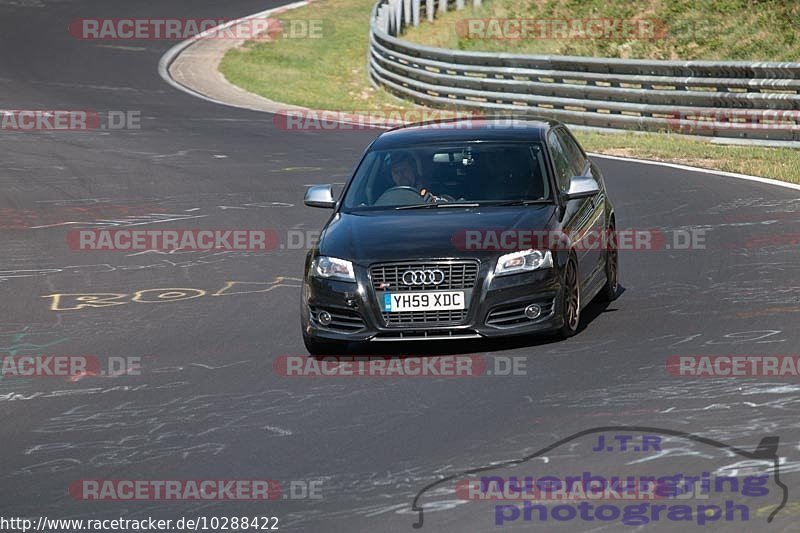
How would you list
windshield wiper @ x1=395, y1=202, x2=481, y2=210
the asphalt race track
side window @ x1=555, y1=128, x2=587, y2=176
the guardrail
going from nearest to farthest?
the asphalt race track
windshield wiper @ x1=395, y1=202, x2=481, y2=210
side window @ x1=555, y1=128, x2=587, y2=176
the guardrail

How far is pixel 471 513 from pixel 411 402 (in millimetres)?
2250

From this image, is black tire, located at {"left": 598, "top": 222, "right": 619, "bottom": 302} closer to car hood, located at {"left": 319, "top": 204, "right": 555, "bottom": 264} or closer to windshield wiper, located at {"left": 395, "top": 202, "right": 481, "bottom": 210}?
car hood, located at {"left": 319, "top": 204, "right": 555, "bottom": 264}

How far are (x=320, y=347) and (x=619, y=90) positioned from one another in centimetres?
1603

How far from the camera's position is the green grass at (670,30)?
32.8 metres

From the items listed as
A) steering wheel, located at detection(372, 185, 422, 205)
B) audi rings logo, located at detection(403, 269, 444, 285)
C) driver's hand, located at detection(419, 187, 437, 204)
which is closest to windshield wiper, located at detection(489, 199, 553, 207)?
driver's hand, located at detection(419, 187, 437, 204)

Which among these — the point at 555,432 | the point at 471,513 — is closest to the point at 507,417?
the point at 555,432

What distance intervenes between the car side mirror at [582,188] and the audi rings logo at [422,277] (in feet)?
4.87

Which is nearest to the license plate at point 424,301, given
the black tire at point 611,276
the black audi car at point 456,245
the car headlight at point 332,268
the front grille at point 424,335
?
the black audi car at point 456,245

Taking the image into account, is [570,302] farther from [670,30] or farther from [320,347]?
[670,30]

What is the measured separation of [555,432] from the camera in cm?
784

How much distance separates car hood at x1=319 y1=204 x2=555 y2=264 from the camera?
1009cm

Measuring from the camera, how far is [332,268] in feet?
33.6

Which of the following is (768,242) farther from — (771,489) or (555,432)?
(771,489)

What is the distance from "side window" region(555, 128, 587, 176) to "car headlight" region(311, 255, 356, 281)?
256 centimetres
